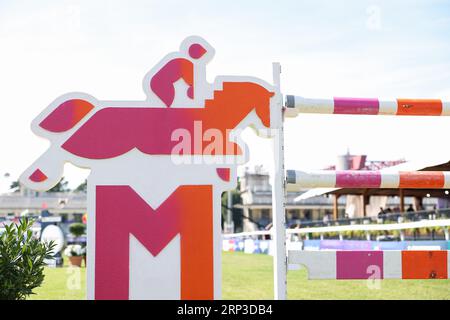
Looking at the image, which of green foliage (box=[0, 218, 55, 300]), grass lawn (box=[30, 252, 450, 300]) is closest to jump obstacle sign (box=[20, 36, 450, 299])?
green foliage (box=[0, 218, 55, 300])

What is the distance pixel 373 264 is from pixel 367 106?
1.78 feet

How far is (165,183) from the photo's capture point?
1.77 meters

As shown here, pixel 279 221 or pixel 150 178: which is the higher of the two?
pixel 150 178

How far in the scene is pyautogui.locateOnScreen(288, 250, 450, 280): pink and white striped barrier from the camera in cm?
175

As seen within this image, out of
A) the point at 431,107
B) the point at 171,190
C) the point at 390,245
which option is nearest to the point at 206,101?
the point at 171,190

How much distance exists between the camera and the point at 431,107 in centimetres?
191

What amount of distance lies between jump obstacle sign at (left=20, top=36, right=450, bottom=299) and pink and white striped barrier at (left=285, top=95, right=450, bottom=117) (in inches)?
1.8

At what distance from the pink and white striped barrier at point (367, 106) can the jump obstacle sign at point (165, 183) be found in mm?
46

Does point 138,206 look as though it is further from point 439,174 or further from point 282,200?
point 439,174

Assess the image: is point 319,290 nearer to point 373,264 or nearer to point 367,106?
point 373,264

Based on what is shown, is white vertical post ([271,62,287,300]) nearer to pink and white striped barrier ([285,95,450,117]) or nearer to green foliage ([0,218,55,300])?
pink and white striped barrier ([285,95,450,117])

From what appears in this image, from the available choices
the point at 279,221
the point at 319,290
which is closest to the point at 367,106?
the point at 279,221

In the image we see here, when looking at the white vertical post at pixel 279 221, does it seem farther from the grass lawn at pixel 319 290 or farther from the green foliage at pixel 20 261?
the grass lawn at pixel 319 290

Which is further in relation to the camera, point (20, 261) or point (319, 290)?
point (319, 290)
